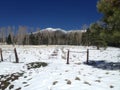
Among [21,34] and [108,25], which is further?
[21,34]

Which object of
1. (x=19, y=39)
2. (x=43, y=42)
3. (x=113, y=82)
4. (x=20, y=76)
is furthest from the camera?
(x=19, y=39)

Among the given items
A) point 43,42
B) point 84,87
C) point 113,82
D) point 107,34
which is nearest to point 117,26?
point 107,34

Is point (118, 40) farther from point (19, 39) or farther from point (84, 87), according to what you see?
point (19, 39)

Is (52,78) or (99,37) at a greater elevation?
(99,37)

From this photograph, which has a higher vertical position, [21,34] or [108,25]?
[21,34]

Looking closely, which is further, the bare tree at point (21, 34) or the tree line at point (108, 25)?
the bare tree at point (21, 34)

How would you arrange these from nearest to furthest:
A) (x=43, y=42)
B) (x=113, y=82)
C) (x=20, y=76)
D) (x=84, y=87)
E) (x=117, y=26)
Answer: (x=84, y=87) → (x=113, y=82) → (x=20, y=76) → (x=117, y=26) → (x=43, y=42)

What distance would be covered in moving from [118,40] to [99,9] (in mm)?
3693

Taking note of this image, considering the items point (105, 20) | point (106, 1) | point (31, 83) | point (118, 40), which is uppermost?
point (106, 1)

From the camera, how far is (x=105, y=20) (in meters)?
22.7

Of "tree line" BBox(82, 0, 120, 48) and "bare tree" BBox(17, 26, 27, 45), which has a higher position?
"bare tree" BBox(17, 26, 27, 45)

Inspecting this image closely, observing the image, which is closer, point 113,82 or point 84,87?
point 84,87

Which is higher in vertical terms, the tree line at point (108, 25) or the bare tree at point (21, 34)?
the bare tree at point (21, 34)

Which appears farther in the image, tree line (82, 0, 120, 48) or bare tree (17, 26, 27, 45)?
bare tree (17, 26, 27, 45)
